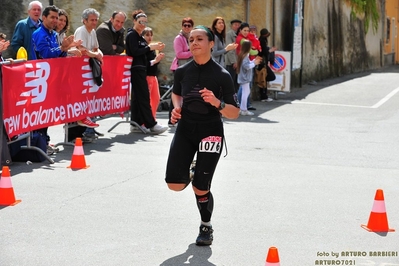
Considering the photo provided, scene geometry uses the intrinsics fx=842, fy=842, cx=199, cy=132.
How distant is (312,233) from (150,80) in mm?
7759

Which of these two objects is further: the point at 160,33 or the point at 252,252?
the point at 160,33

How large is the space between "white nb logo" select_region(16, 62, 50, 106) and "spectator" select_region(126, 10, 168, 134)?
9.75 feet

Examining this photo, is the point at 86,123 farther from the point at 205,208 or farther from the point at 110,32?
the point at 205,208

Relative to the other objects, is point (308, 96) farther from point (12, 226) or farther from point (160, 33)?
point (12, 226)

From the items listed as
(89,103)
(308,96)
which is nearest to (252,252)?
(89,103)

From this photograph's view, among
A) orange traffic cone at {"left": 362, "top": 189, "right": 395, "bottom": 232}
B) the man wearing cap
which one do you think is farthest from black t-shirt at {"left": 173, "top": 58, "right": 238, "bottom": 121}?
the man wearing cap

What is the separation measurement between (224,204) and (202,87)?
214 centimetres

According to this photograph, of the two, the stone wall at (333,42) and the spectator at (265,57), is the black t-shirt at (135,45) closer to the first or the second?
the spectator at (265,57)

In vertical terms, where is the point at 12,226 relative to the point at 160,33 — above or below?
below

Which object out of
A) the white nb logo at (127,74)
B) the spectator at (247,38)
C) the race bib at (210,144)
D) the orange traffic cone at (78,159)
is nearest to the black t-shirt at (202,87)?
the race bib at (210,144)

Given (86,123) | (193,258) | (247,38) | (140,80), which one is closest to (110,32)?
(140,80)

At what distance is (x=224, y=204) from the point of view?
8.86 metres

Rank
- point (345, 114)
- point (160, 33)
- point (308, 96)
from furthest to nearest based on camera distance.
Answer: point (308, 96)
point (160, 33)
point (345, 114)

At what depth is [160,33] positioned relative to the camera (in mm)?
21078
